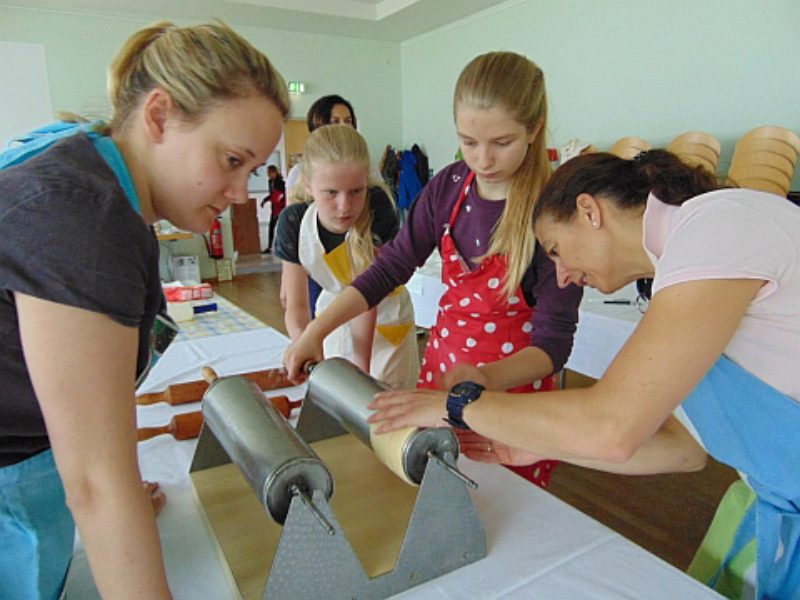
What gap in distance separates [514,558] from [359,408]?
0.31 meters

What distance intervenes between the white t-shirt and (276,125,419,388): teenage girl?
98 centimetres

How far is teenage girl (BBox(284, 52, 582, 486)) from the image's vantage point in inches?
44.1

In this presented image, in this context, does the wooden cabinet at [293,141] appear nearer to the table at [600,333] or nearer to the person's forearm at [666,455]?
the table at [600,333]

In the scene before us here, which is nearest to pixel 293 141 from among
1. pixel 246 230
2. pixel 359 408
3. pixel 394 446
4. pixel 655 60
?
pixel 246 230

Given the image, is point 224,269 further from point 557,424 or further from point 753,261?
point 753,261

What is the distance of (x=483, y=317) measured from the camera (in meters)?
→ 1.30

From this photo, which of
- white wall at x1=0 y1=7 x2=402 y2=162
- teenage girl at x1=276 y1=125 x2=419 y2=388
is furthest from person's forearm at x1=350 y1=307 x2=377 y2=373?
white wall at x1=0 y1=7 x2=402 y2=162

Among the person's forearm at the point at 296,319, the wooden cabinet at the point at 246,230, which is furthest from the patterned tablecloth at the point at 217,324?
the wooden cabinet at the point at 246,230

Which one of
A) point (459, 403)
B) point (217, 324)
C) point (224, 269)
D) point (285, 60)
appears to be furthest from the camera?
point (224, 269)

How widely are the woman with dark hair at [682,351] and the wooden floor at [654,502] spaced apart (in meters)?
1.30

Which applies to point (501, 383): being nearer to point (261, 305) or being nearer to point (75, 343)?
point (75, 343)

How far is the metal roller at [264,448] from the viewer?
2.26 ft

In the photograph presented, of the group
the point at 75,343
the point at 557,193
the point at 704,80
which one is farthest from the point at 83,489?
the point at 704,80

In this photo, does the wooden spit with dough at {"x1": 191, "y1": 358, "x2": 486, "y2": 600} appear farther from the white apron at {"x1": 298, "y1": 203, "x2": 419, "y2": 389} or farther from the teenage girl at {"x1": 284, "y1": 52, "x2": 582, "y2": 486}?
the white apron at {"x1": 298, "y1": 203, "x2": 419, "y2": 389}
